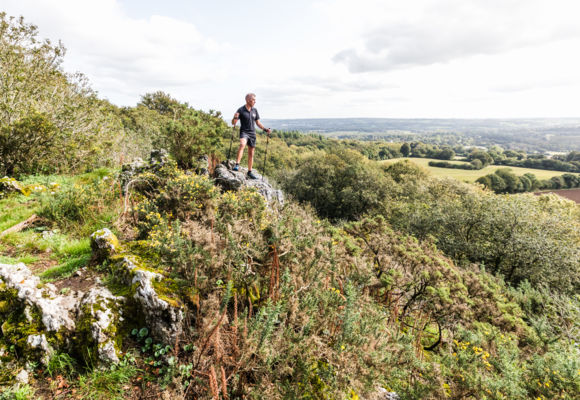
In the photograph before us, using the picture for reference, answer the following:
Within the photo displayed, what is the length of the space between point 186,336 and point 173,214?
3038 mm

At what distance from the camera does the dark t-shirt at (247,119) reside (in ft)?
25.1

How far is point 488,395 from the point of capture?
11.0 ft

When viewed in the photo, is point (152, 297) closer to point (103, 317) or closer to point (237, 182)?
point (103, 317)

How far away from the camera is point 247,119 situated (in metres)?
7.66

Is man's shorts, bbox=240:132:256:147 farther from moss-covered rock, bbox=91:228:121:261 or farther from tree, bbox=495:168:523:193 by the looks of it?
tree, bbox=495:168:523:193

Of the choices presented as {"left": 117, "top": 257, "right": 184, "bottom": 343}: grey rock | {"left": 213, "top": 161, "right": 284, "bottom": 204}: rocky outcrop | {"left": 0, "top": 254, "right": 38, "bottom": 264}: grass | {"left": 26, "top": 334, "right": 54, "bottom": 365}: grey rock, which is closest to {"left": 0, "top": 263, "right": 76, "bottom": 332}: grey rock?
{"left": 26, "top": 334, "right": 54, "bottom": 365}: grey rock

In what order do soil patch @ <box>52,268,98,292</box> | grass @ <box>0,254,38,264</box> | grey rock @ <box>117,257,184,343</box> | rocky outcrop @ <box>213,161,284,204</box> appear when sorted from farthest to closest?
rocky outcrop @ <box>213,161,284,204</box>, grass @ <box>0,254,38,264</box>, soil patch @ <box>52,268,98,292</box>, grey rock @ <box>117,257,184,343</box>

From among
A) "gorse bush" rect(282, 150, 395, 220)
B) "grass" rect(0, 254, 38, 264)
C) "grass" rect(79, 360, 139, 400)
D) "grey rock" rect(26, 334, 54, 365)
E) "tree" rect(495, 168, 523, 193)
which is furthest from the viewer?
"tree" rect(495, 168, 523, 193)

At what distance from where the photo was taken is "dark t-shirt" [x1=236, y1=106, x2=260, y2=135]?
7637 millimetres

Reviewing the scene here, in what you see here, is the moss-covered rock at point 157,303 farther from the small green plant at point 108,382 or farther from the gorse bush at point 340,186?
the gorse bush at point 340,186

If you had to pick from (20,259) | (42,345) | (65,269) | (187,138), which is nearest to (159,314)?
(42,345)

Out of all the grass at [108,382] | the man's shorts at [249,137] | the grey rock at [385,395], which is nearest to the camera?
the grass at [108,382]

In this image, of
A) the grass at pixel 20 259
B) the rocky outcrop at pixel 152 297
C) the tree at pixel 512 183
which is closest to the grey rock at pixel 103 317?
the rocky outcrop at pixel 152 297

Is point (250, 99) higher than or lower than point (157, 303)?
higher
